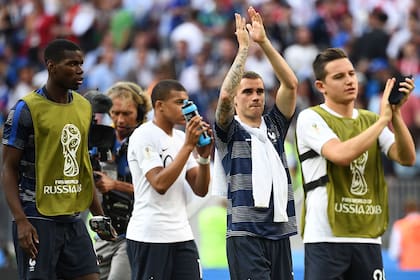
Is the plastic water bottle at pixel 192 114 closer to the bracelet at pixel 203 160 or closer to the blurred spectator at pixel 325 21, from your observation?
the bracelet at pixel 203 160

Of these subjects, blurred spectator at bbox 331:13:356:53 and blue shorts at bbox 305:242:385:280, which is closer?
blue shorts at bbox 305:242:385:280

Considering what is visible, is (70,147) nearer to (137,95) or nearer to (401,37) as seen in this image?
(137,95)

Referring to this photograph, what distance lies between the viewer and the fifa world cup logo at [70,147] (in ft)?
29.6

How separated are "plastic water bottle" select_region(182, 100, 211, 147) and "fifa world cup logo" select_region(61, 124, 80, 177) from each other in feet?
2.73

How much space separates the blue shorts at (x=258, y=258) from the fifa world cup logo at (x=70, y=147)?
127cm

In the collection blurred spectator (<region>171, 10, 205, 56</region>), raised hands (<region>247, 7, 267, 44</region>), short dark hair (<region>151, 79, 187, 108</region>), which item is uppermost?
blurred spectator (<region>171, 10, 205, 56</region>)

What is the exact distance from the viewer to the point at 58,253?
8977mm

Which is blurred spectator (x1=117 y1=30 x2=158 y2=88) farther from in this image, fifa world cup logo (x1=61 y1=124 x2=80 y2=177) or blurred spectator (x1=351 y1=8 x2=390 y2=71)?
fifa world cup logo (x1=61 y1=124 x2=80 y2=177)

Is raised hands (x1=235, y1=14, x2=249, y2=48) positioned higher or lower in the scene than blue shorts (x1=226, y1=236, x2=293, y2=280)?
higher

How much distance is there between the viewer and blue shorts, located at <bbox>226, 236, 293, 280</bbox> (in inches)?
344

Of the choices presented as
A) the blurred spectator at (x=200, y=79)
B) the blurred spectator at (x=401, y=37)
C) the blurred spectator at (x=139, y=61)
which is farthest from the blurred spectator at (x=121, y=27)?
the blurred spectator at (x=401, y=37)

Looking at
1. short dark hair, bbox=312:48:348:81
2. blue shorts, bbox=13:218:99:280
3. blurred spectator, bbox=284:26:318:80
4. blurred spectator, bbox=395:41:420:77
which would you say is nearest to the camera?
blue shorts, bbox=13:218:99:280

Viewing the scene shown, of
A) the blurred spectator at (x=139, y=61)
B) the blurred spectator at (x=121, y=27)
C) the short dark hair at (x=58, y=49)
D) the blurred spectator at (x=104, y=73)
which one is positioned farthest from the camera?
the blurred spectator at (x=121, y=27)

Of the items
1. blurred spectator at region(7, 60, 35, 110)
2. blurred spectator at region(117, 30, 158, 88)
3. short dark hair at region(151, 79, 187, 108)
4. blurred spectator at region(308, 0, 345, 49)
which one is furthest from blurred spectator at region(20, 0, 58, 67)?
short dark hair at region(151, 79, 187, 108)
